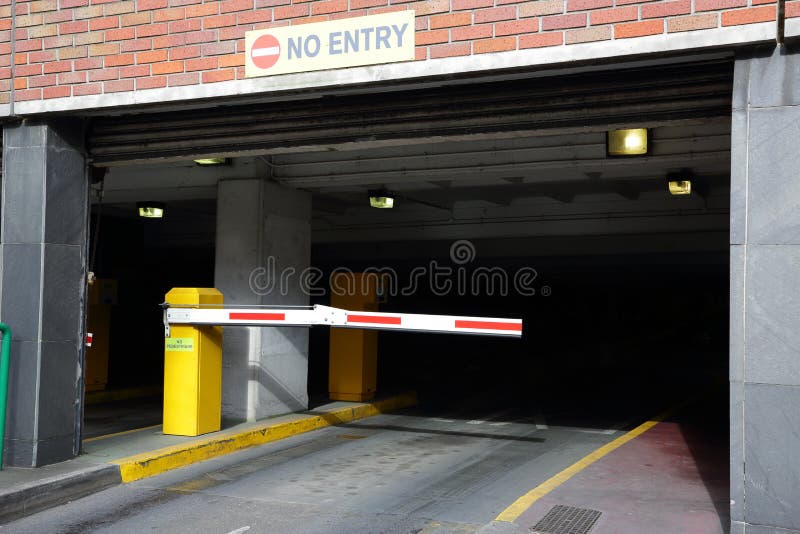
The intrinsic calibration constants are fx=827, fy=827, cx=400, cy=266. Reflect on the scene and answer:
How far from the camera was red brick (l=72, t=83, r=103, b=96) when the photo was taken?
23.7 ft

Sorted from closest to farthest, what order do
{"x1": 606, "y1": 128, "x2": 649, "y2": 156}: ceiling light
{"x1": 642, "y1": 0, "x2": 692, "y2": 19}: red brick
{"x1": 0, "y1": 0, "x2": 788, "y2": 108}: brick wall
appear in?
{"x1": 642, "y1": 0, "x2": 692, "y2": 19}: red brick, {"x1": 0, "y1": 0, "x2": 788, "y2": 108}: brick wall, {"x1": 606, "y1": 128, "x2": 649, "y2": 156}: ceiling light

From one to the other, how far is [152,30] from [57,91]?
1.08 meters

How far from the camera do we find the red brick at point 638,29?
18.0 feet

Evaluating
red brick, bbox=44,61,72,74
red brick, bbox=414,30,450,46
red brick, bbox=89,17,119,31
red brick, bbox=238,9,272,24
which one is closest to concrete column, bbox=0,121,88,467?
red brick, bbox=44,61,72,74

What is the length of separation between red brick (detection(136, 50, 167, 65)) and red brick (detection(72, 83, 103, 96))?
0.45 meters

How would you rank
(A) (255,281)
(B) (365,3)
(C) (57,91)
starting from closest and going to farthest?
1. (B) (365,3)
2. (C) (57,91)
3. (A) (255,281)

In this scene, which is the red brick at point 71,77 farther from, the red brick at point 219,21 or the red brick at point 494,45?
the red brick at point 494,45

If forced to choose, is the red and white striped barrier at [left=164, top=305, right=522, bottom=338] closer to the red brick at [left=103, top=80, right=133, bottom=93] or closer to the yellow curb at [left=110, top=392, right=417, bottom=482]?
the yellow curb at [left=110, top=392, right=417, bottom=482]

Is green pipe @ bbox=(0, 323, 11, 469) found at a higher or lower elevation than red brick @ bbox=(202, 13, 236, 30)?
lower

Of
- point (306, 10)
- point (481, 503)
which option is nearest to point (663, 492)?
point (481, 503)

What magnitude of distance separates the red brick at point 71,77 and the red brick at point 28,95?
237mm

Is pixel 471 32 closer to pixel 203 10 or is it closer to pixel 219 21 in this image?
pixel 219 21

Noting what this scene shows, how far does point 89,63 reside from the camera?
7270mm

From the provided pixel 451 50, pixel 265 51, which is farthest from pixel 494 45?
pixel 265 51
